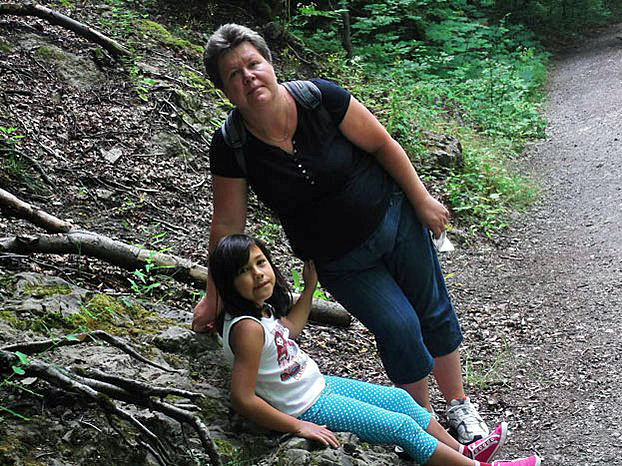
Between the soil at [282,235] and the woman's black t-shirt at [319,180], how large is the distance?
4.55ft

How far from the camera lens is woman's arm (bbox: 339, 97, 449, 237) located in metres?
2.99

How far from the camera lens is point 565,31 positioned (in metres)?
19.7

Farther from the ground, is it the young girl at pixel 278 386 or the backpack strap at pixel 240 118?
the backpack strap at pixel 240 118

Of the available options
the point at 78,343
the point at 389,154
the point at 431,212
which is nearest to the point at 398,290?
the point at 431,212

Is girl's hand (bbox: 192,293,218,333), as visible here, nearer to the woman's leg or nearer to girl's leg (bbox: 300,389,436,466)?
the woman's leg

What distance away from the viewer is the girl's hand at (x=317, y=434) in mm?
2754

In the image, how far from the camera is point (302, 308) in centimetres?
323

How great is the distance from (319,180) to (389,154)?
37 centimetres

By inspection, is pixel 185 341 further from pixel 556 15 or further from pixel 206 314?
pixel 556 15

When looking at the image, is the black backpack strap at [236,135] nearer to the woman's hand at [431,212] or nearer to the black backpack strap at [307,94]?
the black backpack strap at [307,94]

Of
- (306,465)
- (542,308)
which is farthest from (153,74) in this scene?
(306,465)

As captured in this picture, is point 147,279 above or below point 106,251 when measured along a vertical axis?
below

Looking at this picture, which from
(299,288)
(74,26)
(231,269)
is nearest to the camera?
(231,269)

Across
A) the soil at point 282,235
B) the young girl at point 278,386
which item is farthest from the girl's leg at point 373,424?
the soil at point 282,235
